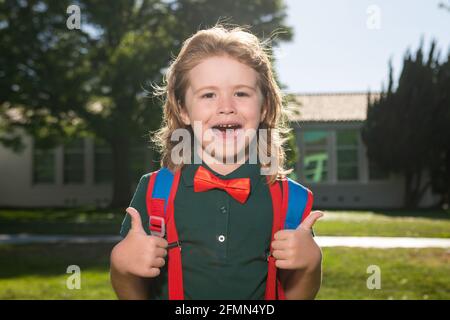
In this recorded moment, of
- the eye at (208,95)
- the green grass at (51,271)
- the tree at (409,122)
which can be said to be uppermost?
the tree at (409,122)

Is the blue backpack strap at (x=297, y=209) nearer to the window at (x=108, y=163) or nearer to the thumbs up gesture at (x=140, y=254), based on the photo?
the thumbs up gesture at (x=140, y=254)

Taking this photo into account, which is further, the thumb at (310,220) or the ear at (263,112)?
the ear at (263,112)

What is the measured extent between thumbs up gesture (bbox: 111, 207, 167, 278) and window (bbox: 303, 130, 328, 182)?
22.4 meters

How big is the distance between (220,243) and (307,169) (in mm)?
22486

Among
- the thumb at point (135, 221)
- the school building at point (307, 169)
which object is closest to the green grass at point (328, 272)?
the thumb at point (135, 221)

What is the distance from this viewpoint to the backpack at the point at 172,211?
1.81m

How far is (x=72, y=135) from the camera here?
20266mm

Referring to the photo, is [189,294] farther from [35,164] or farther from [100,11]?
[35,164]

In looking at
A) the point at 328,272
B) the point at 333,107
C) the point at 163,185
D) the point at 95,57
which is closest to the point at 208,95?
the point at 163,185

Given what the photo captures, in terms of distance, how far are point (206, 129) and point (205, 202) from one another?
0.25 metres

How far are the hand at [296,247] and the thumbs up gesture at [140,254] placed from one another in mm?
346

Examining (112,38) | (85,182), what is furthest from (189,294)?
(85,182)

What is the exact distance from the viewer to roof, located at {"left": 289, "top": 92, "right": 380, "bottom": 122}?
24.2 metres

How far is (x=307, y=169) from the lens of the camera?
24.0 metres
